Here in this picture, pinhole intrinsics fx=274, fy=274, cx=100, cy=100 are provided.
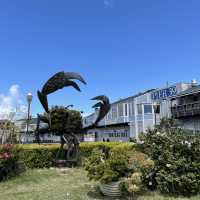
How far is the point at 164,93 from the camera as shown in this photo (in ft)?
115

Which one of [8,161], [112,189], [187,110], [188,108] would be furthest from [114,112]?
[112,189]

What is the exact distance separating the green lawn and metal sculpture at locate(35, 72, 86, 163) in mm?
1915

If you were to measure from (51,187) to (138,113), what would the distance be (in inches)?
1191

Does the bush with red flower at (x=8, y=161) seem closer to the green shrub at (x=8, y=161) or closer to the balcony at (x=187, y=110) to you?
the green shrub at (x=8, y=161)

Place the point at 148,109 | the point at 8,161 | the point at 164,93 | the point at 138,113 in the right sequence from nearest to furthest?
the point at 8,161 < the point at 164,93 < the point at 148,109 < the point at 138,113

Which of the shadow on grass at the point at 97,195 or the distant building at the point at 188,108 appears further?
the distant building at the point at 188,108

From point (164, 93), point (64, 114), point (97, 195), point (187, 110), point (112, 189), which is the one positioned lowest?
point (97, 195)

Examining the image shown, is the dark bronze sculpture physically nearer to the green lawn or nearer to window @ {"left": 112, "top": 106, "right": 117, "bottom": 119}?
the green lawn

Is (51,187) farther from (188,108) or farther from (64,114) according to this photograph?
(188,108)

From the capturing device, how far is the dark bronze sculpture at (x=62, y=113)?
1086 centimetres

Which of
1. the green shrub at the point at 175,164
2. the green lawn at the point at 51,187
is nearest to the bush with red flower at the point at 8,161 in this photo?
the green lawn at the point at 51,187

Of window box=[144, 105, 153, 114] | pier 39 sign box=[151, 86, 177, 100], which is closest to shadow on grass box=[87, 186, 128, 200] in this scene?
pier 39 sign box=[151, 86, 177, 100]

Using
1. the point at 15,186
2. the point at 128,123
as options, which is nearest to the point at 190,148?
the point at 15,186

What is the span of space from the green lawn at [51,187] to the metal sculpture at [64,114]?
75.4 inches
